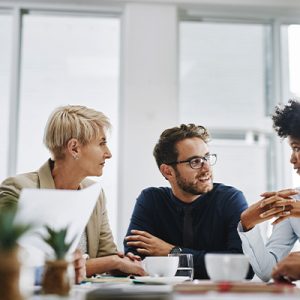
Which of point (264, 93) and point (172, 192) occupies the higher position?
point (264, 93)

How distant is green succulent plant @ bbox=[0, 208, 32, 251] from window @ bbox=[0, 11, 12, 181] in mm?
3120

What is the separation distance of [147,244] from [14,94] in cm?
208

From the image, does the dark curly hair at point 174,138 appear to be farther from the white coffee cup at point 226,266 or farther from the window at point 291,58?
the window at point 291,58

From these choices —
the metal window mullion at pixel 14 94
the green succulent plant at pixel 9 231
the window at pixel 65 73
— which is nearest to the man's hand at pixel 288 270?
the green succulent plant at pixel 9 231

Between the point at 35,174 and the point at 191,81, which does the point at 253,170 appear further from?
the point at 35,174

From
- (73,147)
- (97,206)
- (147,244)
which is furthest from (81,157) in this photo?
(147,244)

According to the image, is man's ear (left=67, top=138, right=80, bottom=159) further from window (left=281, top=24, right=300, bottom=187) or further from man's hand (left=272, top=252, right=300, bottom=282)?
window (left=281, top=24, right=300, bottom=187)

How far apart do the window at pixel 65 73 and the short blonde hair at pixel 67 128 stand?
1467 mm

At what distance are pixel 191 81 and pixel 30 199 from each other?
3012mm

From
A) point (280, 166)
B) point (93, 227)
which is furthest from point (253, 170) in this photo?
point (93, 227)

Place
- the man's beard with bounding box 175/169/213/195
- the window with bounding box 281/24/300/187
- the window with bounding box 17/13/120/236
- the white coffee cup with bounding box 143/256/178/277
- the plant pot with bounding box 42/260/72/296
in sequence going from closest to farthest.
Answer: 1. the plant pot with bounding box 42/260/72/296
2. the white coffee cup with bounding box 143/256/178/277
3. the man's beard with bounding box 175/169/213/195
4. the window with bounding box 17/13/120/236
5. the window with bounding box 281/24/300/187

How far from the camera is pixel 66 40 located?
4129 mm

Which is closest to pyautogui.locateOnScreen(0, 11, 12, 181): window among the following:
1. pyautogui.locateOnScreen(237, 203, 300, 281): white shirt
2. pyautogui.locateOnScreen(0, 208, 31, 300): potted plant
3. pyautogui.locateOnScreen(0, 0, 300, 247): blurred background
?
pyautogui.locateOnScreen(0, 0, 300, 247): blurred background

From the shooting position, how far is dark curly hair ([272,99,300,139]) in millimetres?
2465
